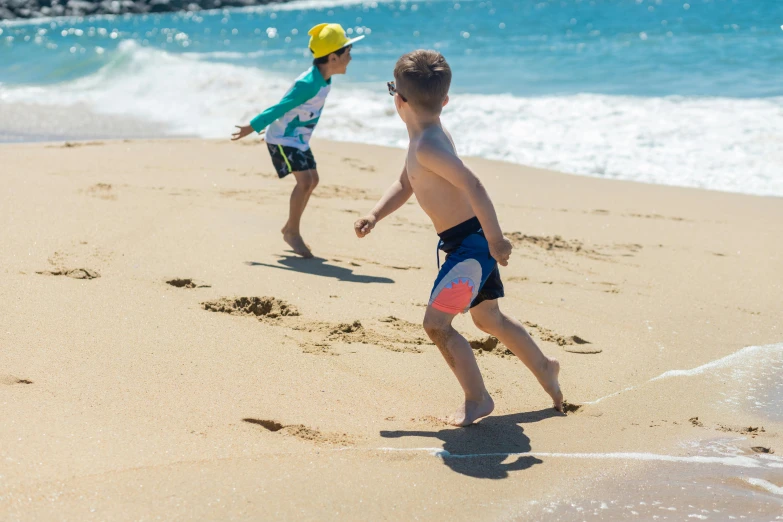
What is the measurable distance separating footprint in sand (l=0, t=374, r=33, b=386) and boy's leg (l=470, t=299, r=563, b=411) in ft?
4.95

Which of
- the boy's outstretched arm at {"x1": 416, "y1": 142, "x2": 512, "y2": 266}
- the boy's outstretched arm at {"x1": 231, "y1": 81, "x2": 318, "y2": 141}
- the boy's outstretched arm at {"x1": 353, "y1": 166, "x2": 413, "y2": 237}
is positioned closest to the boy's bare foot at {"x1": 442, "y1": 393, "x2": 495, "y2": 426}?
the boy's outstretched arm at {"x1": 416, "y1": 142, "x2": 512, "y2": 266}

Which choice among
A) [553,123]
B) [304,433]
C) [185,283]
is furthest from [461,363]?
[553,123]

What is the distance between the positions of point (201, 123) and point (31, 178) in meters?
5.40

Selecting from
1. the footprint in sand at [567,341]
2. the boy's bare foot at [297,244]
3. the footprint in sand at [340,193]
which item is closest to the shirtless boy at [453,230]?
the footprint in sand at [567,341]

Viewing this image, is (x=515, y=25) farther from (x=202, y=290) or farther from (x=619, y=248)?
(x=202, y=290)

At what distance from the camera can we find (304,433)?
2.71 m

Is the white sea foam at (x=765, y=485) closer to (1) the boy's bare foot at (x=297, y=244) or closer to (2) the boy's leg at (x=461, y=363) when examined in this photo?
(2) the boy's leg at (x=461, y=363)

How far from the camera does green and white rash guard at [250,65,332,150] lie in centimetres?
502

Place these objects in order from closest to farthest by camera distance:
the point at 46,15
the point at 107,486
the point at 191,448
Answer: the point at 107,486 → the point at 191,448 → the point at 46,15

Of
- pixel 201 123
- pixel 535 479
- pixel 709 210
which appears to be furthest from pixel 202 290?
pixel 201 123

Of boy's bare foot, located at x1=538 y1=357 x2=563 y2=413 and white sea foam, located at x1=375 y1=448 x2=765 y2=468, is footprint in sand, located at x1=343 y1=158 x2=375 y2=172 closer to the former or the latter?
boy's bare foot, located at x1=538 y1=357 x2=563 y2=413

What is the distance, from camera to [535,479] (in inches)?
99.4

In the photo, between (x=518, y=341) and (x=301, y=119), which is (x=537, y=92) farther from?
(x=518, y=341)

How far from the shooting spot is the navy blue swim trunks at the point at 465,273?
276 cm
